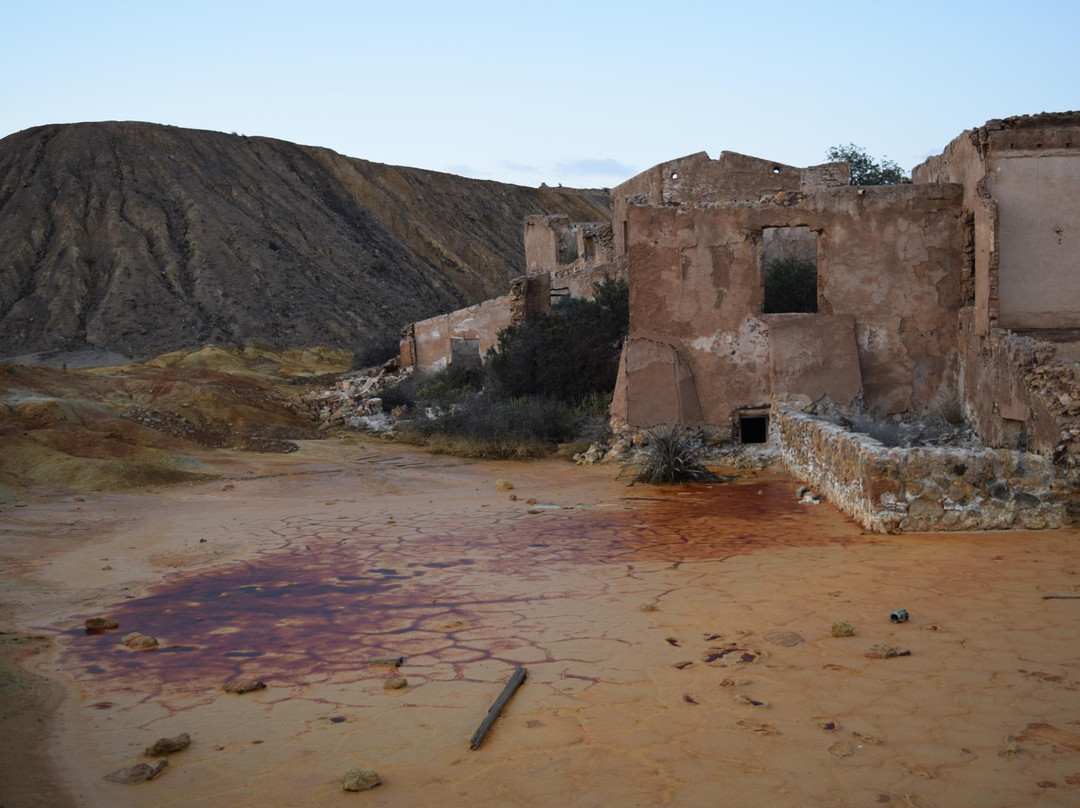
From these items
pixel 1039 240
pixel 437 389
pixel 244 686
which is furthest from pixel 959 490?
pixel 437 389

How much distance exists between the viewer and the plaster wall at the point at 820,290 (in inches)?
556

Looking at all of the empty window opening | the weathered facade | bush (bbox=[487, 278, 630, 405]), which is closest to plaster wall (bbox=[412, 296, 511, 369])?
the weathered facade

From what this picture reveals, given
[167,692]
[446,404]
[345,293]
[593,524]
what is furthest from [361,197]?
[167,692]

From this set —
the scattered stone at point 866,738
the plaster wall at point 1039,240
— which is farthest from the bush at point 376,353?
the scattered stone at point 866,738

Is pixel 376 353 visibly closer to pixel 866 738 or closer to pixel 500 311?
pixel 500 311

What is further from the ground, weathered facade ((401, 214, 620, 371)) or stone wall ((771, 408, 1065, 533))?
weathered facade ((401, 214, 620, 371))

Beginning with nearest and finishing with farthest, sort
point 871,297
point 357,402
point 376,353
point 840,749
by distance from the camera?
point 840,749 < point 871,297 < point 357,402 < point 376,353

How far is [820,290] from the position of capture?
14.4m

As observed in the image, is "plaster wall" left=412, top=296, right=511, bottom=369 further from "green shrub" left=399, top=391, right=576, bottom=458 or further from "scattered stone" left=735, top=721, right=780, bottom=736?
"scattered stone" left=735, top=721, right=780, bottom=736

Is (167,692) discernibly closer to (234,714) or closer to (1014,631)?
(234,714)

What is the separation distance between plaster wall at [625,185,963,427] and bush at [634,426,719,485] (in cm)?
142

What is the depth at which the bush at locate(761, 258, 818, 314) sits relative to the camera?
56.0ft

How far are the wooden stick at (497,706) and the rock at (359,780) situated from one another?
19.8 inches

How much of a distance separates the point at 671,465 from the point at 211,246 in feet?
123
